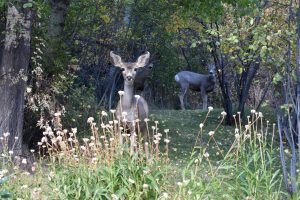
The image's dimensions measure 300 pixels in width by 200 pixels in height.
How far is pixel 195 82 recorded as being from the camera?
74.9 ft

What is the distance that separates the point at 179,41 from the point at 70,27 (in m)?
7.52

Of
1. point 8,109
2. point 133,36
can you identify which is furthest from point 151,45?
point 8,109

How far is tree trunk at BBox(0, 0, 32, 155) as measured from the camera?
9656 mm

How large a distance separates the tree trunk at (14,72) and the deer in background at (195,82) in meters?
12.7

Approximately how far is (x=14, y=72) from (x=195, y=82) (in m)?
13.4

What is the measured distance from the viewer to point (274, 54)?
316 inches

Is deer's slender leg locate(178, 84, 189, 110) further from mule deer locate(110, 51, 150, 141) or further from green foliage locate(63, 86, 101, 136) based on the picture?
mule deer locate(110, 51, 150, 141)

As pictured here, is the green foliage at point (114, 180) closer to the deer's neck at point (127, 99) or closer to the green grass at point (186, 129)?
the deer's neck at point (127, 99)

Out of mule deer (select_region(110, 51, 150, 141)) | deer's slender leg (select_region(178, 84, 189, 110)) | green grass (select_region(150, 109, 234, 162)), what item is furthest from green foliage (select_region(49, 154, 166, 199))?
deer's slender leg (select_region(178, 84, 189, 110))

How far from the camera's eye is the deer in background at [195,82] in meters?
22.4

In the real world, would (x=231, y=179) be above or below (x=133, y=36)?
below

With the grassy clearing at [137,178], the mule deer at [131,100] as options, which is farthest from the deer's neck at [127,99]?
the grassy clearing at [137,178]

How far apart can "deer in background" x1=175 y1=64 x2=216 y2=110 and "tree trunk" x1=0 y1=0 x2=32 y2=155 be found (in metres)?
12.7

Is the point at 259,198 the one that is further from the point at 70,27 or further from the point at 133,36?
the point at 133,36
